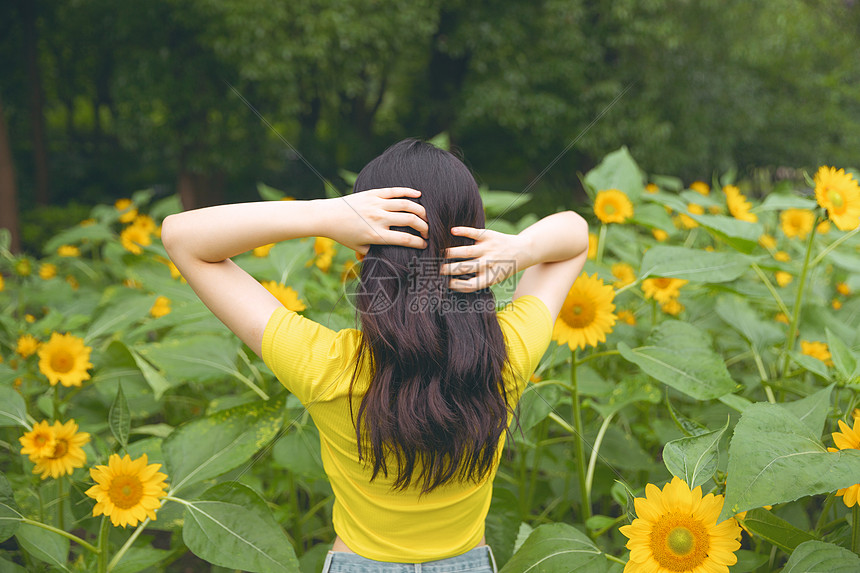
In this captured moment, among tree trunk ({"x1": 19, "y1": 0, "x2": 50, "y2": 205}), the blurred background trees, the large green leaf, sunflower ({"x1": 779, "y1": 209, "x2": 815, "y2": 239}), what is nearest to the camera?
the large green leaf

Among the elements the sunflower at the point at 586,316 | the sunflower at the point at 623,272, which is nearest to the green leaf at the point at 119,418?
the sunflower at the point at 586,316

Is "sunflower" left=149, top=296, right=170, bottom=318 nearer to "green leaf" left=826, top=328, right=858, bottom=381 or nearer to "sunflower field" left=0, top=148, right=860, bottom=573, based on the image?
"sunflower field" left=0, top=148, right=860, bottom=573

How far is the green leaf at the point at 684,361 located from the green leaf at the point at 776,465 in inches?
7.8

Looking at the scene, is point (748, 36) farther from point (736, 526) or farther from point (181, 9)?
point (736, 526)

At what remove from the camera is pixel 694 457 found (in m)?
0.82

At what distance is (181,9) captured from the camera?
669cm

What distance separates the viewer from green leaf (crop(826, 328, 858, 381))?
100 cm

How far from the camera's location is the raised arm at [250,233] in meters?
0.85

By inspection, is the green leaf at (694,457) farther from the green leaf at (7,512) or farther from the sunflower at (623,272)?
the green leaf at (7,512)

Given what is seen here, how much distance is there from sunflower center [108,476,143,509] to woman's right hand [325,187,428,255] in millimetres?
524

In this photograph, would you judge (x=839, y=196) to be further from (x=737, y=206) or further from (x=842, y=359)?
(x=737, y=206)

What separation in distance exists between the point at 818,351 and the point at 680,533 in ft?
2.67

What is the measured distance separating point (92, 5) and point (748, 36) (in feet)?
28.9

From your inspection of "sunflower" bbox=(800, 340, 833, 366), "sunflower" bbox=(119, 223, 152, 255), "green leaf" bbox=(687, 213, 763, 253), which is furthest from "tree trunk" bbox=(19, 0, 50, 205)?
"sunflower" bbox=(800, 340, 833, 366)
